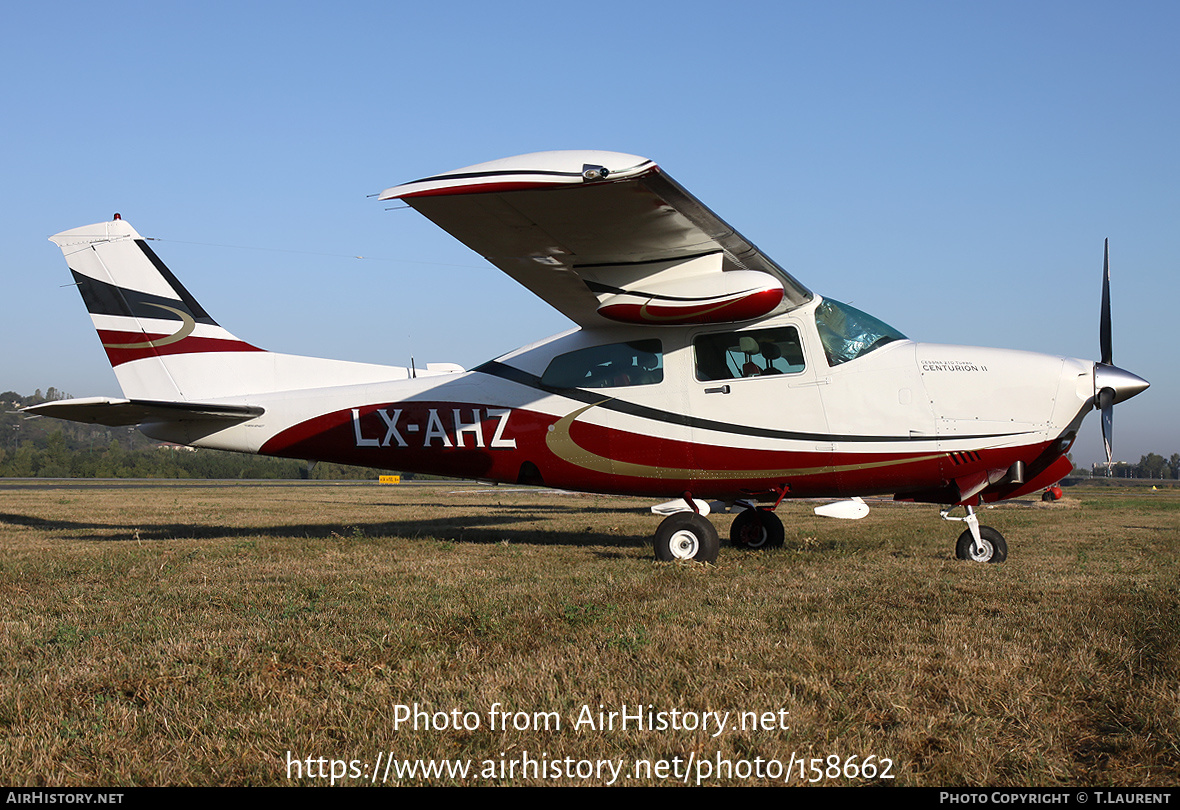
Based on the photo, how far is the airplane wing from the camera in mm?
6750

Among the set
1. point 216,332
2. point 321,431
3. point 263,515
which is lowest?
point 263,515

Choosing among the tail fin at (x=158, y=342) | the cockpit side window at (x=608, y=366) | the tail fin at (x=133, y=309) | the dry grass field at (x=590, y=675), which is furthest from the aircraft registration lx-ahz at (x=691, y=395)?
the dry grass field at (x=590, y=675)

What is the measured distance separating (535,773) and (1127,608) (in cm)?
455

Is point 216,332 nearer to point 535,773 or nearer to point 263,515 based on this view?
point 263,515

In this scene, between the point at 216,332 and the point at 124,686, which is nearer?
the point at 124,686

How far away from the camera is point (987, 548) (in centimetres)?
905

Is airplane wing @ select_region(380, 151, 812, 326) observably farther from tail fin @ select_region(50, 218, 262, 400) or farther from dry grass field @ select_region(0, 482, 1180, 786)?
tail fin @ select_region(50, 218, 262, 400)

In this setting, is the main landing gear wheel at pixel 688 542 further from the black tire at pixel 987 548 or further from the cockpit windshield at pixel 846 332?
the black tire at pixel 987 548

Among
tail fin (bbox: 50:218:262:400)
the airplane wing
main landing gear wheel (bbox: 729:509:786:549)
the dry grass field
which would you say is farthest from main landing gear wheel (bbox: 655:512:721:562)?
tail fin (bbox: 50:218:262:400)

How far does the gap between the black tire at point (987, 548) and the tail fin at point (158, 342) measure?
7292 millimetres

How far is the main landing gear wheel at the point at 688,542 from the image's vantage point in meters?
8.79
